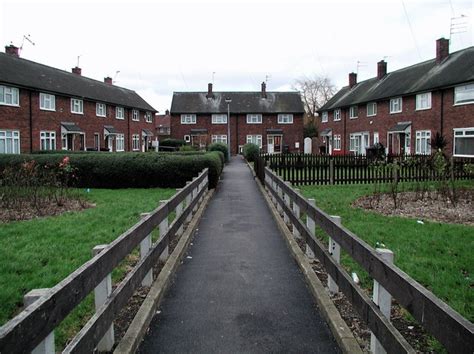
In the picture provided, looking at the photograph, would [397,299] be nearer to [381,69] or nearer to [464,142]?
[464,142]

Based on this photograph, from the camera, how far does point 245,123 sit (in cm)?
5888

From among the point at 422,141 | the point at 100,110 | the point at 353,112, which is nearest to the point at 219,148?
the point at 100,110

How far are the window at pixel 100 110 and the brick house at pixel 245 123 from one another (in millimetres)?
17404

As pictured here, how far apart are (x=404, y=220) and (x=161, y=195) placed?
8.50 metres

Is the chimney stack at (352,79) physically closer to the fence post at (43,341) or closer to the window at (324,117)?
the window at (324,117)

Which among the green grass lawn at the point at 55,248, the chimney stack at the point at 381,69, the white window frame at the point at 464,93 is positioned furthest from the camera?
the chimney stack at the point at 381,69

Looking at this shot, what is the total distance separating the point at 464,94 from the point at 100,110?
29938 millimetres

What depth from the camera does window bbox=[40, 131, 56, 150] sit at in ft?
106

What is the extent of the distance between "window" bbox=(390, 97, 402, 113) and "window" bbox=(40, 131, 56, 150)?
88.2 ft

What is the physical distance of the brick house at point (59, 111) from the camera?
95.2ft

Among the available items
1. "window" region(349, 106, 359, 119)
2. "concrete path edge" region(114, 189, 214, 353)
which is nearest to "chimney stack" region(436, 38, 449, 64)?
"window" region(349, 106, 359, 119)

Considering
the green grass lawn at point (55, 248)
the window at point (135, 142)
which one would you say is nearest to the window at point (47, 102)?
the window at point (135, 142)

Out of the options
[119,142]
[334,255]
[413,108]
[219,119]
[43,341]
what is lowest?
[334,255]

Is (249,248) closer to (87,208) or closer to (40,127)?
(87,208)
